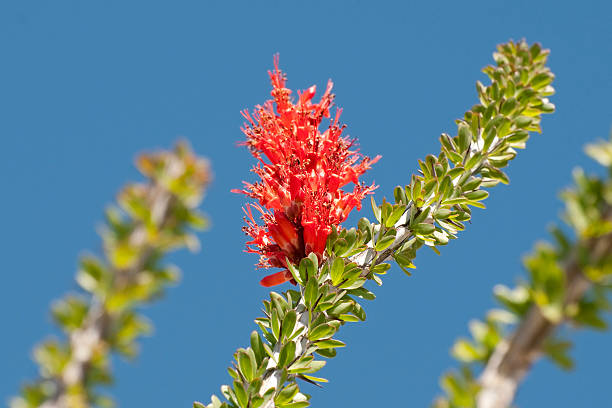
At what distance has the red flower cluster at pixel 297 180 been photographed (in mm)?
4809

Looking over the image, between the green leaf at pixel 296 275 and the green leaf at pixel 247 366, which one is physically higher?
the green leaf at pixel 296 275

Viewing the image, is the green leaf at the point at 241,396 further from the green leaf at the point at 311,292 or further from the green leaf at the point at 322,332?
the green leaf at the point at 311,292

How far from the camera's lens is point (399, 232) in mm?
4734

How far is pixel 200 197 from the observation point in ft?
6.99

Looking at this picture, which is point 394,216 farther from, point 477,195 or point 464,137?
point 464,137

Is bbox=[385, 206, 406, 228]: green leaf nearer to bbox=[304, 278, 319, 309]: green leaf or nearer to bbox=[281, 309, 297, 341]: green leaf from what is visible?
bbox=[304, 278, 319, 309]: green leaf

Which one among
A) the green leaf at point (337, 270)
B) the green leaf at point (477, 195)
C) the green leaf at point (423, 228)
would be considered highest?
the green leaf at point (477, 195)

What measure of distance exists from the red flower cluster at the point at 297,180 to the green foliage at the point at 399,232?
8.7 inches

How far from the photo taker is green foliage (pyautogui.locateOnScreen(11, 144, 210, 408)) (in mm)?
1941

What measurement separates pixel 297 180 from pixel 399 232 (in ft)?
2.55

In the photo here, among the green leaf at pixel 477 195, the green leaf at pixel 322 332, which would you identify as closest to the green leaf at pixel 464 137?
the green leaf at pixel 477 195

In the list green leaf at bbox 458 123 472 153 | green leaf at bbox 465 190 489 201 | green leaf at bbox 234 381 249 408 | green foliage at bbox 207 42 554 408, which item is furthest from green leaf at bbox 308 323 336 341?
green leaf at bbox 458 123 472 153

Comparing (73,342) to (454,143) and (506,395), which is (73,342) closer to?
(506,395)

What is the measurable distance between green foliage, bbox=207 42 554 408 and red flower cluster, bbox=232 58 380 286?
8.7 inches
